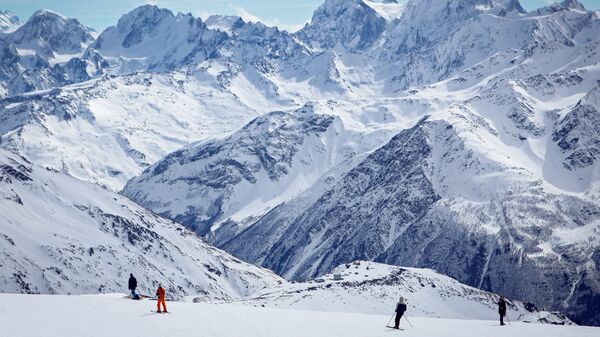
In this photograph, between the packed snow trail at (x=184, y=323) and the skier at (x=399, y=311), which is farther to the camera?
the skier at (x=399, y=311)

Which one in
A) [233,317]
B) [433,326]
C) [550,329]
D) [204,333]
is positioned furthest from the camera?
[550,329]

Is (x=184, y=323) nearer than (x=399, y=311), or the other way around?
(x=184, y=323)

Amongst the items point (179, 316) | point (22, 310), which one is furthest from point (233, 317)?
point (22, 310)

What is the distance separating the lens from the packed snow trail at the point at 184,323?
2200 inches

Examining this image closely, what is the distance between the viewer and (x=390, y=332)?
65625 mm

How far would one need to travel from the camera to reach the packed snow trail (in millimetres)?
55875

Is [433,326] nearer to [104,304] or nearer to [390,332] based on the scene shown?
[390,332]

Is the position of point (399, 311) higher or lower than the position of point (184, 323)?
lower

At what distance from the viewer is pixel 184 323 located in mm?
61312

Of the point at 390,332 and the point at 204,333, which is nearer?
Answer: the point at 204,333

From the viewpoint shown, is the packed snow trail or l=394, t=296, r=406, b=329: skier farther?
l=394, t=296, r=406, b=329: skier

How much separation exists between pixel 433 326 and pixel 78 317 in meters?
35.0

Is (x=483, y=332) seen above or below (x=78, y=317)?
below

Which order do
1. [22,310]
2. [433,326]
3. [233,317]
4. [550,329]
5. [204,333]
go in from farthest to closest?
[550,329]
[433,326]
[233,317]
[22,310]
[204,333]
